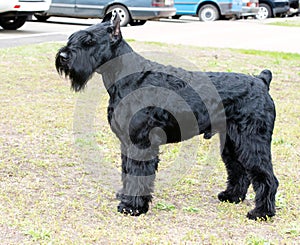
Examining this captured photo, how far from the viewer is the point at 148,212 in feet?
15.9

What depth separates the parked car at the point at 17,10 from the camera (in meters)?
14.7

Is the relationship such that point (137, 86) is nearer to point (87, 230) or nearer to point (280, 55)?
point (87, 230)

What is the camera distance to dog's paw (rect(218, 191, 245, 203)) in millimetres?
5113

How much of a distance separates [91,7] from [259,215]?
14.9m

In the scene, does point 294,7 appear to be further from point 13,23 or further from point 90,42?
point 90,42

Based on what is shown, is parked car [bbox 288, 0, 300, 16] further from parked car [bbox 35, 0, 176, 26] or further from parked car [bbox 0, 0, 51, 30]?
parked car [bbox 0, 0, 51, 30]

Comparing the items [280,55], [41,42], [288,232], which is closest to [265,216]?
[288,232]

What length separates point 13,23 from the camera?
16.2 metres

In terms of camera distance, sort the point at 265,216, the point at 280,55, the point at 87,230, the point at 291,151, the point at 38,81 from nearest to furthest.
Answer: the point at 87,230, the point at 265,216, the point at 291,151, the point at 38,81, the point at 280,55

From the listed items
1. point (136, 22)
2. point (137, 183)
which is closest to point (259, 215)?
point (137, 183)

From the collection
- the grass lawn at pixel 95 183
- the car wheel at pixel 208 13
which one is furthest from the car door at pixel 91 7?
the grass lawn at pixel 95 183

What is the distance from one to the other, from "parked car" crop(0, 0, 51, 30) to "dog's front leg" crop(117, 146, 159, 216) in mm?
10968

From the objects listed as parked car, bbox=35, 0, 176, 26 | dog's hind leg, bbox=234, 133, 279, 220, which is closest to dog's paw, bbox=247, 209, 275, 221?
dog's hind leg, bbox=234, 133, 279, 220

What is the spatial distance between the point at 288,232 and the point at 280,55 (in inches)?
357
